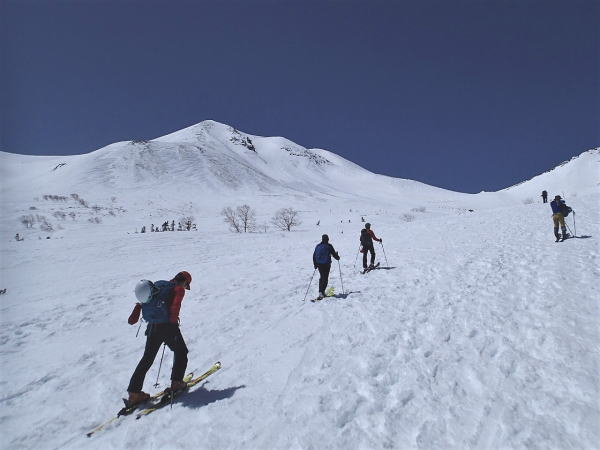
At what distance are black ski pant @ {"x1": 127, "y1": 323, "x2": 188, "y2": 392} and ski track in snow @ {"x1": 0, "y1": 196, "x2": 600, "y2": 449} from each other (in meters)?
0.50

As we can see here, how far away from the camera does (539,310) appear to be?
315 inches

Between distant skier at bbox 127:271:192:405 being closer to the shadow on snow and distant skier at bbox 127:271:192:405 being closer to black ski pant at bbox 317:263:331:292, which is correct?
the shadow on snow

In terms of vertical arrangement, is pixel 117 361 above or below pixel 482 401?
below

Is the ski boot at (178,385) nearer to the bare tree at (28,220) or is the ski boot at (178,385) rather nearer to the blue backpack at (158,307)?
the blue backpack at (158,307)

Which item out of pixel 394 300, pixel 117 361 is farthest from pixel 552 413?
pixel 117 361

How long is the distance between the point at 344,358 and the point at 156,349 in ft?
11.7

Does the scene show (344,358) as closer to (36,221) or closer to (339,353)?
(339,353)

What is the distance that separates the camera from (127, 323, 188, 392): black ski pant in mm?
5590

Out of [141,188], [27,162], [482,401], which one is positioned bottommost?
[482,401]

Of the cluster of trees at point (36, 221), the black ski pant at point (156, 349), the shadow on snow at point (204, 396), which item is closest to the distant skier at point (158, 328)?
the black ski pant at point (156, 349)

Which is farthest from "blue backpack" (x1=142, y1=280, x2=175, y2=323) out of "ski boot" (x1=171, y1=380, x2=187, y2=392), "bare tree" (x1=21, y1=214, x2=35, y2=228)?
"bare tree" (x1=21, y1=214, x2=35, y2=228)

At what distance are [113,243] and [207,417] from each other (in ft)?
72.3

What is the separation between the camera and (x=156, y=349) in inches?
221

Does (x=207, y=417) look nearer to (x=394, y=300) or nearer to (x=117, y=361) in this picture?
(x=117, y=361)
